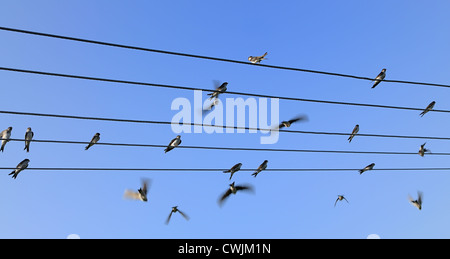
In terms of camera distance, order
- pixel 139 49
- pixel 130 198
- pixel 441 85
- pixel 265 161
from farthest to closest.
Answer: pixel 265 161, pixel 130 198, pixel 441 85, pixel 139 49

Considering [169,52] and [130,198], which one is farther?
[130,198]

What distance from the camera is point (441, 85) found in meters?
9.14

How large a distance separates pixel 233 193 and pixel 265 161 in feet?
6.79

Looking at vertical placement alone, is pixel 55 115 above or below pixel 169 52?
below
